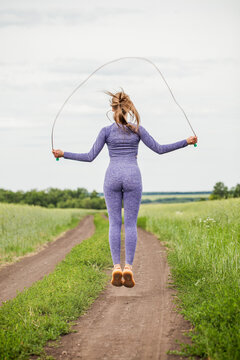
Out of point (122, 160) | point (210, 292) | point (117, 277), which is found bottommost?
point (210, 292)

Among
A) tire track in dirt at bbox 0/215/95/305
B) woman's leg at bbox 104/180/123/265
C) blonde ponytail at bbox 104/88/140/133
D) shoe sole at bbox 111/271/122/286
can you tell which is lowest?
tire track in dirt at bbox 0/215/95/305

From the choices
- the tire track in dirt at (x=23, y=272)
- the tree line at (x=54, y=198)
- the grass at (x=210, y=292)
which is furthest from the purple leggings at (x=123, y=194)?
the tree line at (x=54, y=198)

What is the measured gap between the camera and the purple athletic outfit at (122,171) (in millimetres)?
5555

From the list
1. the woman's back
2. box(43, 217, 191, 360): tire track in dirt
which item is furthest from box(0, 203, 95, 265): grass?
the woman's back

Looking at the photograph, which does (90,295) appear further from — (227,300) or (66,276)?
(227,300)

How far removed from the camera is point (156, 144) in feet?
19.0

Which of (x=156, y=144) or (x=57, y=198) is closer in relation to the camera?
(x=156, y=144)

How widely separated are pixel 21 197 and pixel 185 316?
96577mm

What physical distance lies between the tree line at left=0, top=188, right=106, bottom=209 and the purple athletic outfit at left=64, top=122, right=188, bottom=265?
85.0 m

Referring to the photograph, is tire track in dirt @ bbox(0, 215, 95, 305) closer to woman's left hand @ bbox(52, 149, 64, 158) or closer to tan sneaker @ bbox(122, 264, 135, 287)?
tan sneaker @ bbox(122, 264, 135, 287)

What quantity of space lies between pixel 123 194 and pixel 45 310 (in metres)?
1.98

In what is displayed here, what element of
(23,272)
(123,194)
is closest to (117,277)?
(123,194)

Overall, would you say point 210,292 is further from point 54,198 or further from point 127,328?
point 54,198

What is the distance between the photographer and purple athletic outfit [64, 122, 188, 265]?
555 centimetres
